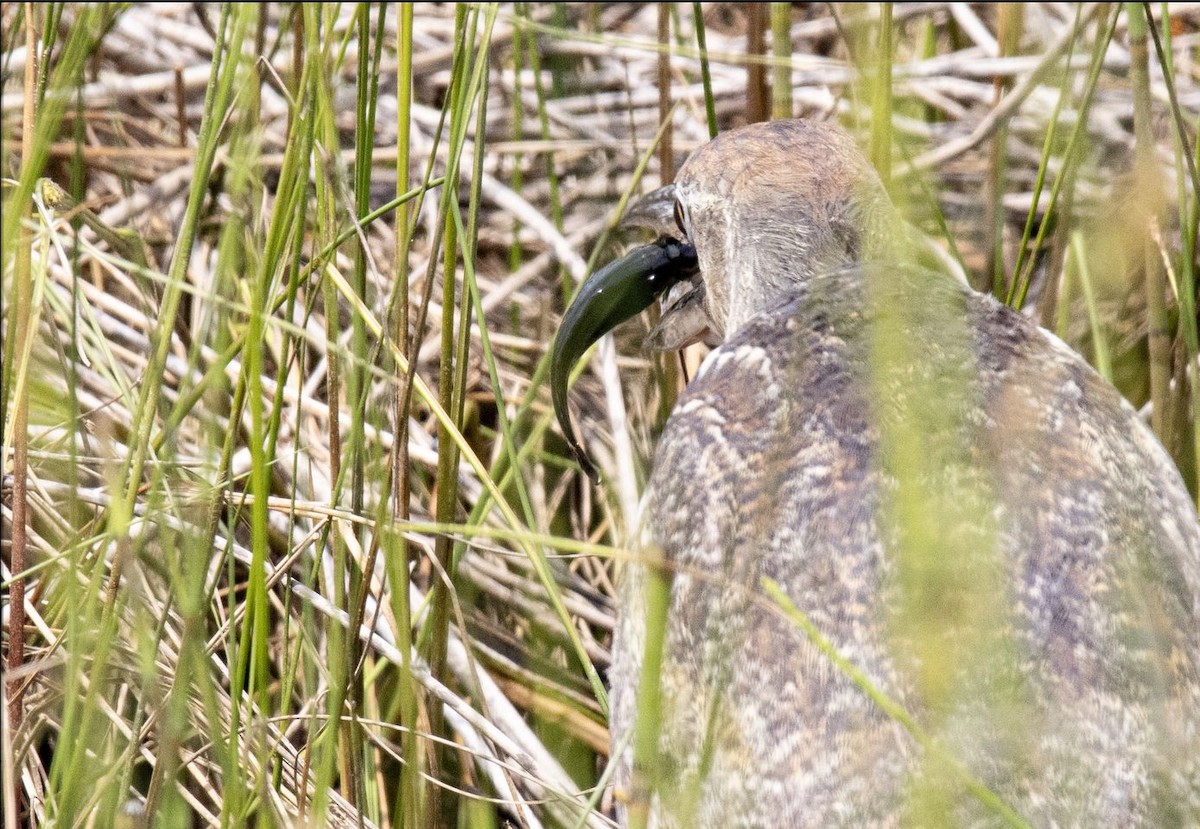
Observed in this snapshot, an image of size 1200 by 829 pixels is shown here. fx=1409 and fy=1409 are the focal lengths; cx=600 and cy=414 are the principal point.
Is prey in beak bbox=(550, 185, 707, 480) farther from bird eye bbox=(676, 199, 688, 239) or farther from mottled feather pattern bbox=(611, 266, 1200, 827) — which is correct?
mottled feather pattern bbox=(611, 266, 1200, 827)

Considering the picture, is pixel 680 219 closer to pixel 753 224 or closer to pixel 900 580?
pixel 753 224

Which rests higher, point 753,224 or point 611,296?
point 753,224

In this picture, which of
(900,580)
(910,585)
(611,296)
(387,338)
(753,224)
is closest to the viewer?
(910,585)

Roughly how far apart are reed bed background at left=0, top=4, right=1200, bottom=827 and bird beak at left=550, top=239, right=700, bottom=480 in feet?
0.55

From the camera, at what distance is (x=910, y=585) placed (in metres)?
1.58

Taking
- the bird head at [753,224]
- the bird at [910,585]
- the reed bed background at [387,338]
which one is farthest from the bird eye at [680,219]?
the bird at [910,585]

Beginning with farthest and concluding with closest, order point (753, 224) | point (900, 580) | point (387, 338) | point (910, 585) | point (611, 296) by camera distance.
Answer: point (611, 296)
point (753, 224)
point (387, 338)
point (900, 580)
point (910, 585)

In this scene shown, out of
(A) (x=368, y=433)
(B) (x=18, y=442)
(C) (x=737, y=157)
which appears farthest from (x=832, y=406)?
(A) (x=368, y=433)

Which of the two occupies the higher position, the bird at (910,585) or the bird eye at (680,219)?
the bird eye at (680,219)

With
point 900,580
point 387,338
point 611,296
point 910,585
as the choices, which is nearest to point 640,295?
point 611,296

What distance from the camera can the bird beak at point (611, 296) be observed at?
275 cm

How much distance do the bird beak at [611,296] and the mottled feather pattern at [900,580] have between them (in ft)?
2.39

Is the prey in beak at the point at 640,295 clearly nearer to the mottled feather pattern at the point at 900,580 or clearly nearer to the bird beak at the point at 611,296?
the bird beak at the point at 611,296

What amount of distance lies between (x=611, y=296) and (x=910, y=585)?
4.29ft
